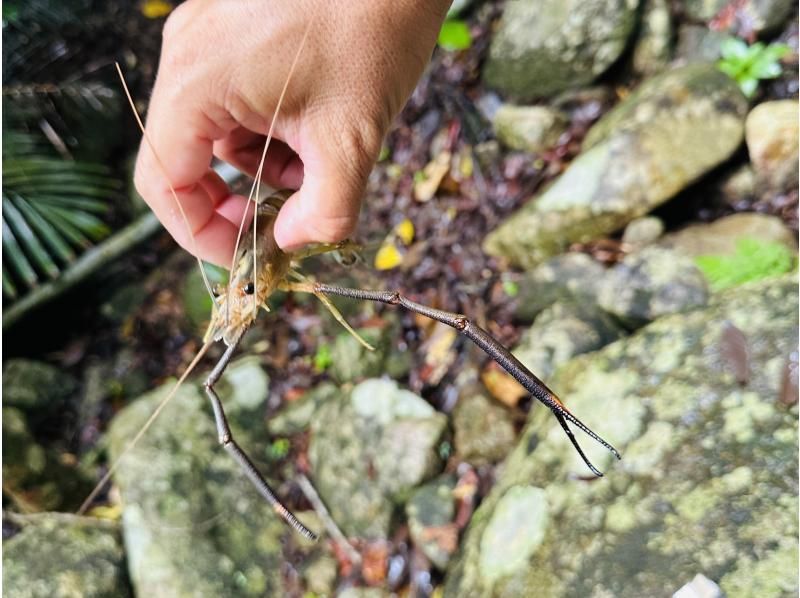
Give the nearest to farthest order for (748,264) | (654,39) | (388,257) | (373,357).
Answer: (748,264) < (373,357) < (654,39) < (388,257)

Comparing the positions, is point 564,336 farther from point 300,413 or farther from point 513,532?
point 300,413

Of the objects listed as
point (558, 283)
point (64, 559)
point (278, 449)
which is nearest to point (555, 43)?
point (558, 283)

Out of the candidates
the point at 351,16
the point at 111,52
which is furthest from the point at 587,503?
the point at 111,52

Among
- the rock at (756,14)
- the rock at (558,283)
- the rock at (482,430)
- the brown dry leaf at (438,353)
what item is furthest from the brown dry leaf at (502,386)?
the rock at (756,14)

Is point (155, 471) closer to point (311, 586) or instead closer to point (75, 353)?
point (311, 586)

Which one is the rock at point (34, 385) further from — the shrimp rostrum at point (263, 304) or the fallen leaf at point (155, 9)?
the fallen leaf at point (155, 9)

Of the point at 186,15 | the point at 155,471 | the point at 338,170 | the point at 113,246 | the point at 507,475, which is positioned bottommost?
the point at 507,475
